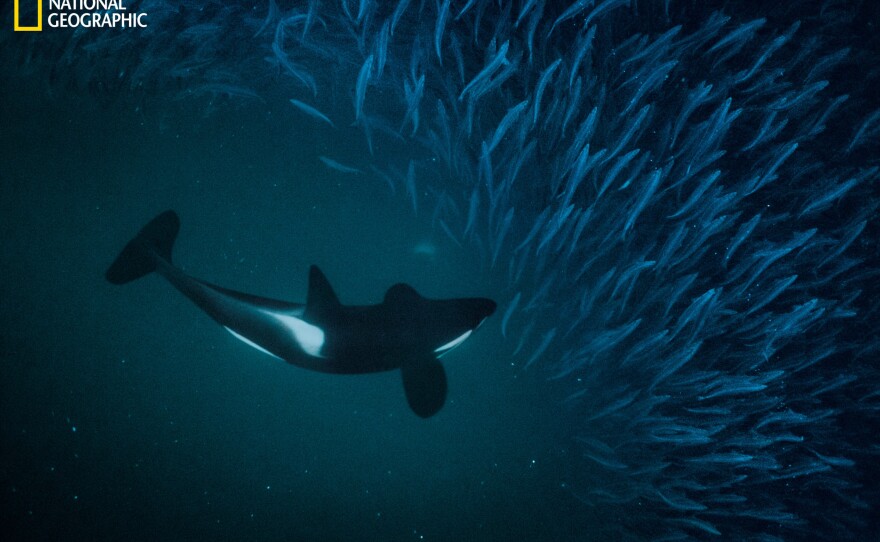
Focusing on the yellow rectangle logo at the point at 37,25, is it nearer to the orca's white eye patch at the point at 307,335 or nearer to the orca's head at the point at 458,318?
the orca's white eye patch at the point at 307,335

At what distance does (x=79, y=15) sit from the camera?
484cm

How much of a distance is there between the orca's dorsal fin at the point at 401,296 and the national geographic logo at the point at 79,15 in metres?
4.36

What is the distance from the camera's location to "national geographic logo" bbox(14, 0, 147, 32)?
4.55 metres

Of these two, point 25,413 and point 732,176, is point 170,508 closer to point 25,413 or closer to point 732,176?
point 25,413

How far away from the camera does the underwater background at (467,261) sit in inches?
161

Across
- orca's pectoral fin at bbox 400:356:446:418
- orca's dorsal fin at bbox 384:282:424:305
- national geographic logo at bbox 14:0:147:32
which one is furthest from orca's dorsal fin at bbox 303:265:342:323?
national geographic logo at bbox 14:0:147:32

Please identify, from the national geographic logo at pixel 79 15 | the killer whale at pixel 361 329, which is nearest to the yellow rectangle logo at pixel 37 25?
the national geographic logo at pixel 79 15

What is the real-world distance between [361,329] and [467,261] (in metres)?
4.28

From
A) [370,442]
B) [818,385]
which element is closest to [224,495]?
[370,442]

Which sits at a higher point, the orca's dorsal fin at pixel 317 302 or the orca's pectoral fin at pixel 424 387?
the orca's dorsal fin at pixel 317 302

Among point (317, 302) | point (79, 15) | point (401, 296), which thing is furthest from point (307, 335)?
point (79, 15)

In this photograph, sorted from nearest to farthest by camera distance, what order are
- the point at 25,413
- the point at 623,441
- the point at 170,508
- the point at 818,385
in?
the point at 818,385 → the point at 623,441 → the point at 170,508 → the point at 25,413

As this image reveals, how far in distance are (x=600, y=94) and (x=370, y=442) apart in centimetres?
540

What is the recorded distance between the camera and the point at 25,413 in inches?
248
